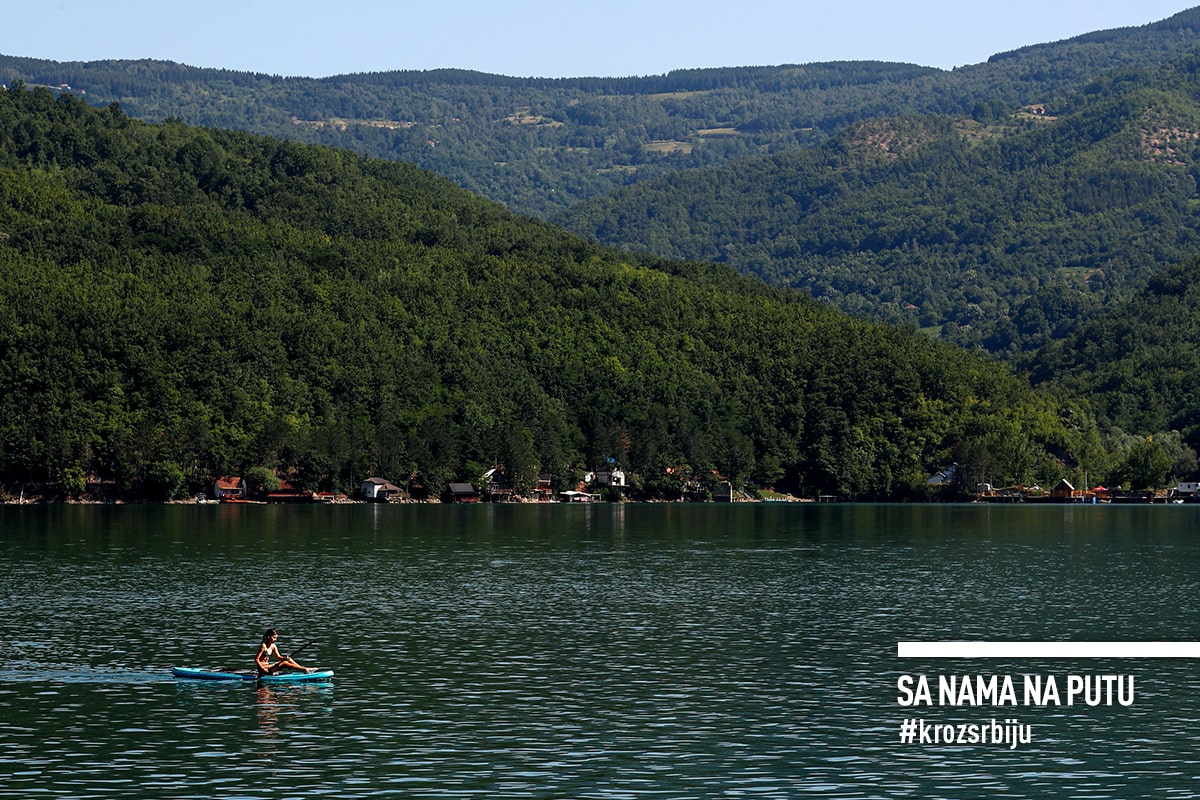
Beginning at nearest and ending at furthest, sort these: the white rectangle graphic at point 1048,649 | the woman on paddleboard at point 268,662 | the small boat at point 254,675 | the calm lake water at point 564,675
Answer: the calm lake water at point 564,675, the small boat at point 254,675, the woman on paddleboard at point 268,662, the white rectangle graphic at point 1048,649

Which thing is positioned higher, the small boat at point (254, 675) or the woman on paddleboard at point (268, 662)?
the woman on paddleboard at point (268, 662)

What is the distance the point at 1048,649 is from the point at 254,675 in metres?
33.4

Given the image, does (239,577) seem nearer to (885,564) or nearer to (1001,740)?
(885,564)

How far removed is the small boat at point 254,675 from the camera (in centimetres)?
6184

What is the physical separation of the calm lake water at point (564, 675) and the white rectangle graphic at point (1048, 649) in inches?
59.3

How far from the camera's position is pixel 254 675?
206 ft

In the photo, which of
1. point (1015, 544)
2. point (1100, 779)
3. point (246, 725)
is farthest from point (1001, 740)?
point (1015, 544)

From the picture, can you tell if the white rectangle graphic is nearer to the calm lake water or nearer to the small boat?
the calm lake water

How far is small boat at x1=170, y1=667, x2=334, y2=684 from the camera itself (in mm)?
61844

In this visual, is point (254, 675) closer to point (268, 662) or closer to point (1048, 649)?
point (268, 662)

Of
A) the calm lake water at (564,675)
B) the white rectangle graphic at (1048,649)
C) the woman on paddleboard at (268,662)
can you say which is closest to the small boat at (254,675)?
the woman on paddleboard at (268,662)

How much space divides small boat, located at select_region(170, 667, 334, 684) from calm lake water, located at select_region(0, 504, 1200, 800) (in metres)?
0.42

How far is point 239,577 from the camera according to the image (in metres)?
106

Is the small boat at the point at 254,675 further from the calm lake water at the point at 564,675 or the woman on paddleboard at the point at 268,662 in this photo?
the calm lake water at the point at 564,675
